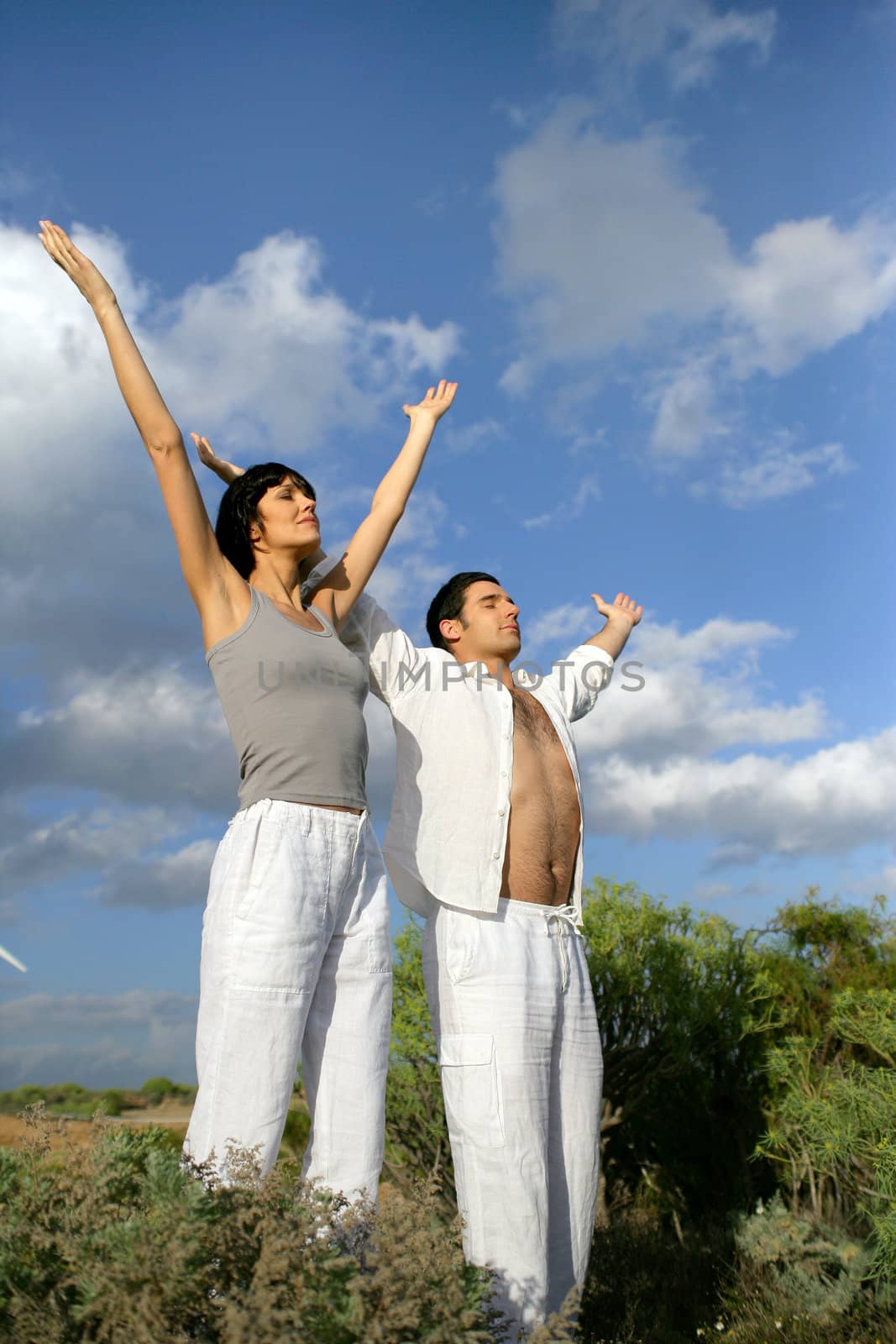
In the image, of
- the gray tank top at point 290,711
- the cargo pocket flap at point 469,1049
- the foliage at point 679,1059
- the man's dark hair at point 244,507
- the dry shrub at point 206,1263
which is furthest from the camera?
the foliage at point 679,1059

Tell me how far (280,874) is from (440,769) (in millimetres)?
1058

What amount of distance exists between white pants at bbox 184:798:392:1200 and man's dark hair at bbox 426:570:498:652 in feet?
5.21

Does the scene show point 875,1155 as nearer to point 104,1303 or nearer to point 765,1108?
A: point 765,1108

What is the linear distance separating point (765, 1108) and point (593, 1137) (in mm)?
4044

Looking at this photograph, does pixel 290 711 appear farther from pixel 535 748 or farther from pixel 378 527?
pixel 535 748

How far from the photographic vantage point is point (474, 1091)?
322 centimetres

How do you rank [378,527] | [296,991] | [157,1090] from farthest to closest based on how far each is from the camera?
1. [157,1090]
2. [378,527]
3. [296,991]

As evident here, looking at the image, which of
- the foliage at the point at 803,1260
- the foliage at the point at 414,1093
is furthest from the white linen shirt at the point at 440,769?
the foliage at the point at 414,1093

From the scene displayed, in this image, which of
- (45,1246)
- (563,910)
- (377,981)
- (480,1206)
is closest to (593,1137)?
(480,1206)

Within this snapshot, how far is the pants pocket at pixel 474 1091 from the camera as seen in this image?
318 cm

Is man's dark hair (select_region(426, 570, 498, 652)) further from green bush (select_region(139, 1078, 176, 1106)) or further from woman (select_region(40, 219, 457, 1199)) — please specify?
green bush (select_region(139, 1078, 176, 1106))

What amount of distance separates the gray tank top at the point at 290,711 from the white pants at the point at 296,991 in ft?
0.26

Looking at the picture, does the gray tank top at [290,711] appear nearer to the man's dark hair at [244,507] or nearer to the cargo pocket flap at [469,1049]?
the man's dark hair at [244,507]

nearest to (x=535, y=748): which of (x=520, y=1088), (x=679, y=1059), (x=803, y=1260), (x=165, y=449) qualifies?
(x=520, y=1088)
